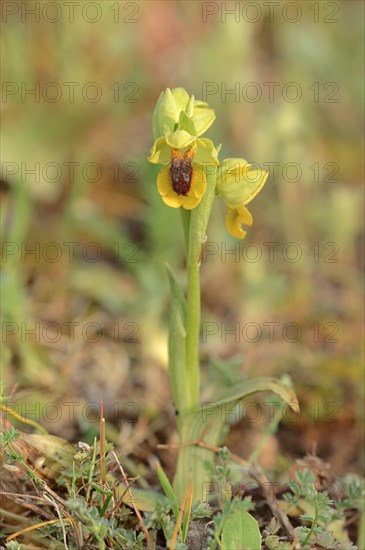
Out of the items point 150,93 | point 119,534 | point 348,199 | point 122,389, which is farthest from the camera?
point 150,93

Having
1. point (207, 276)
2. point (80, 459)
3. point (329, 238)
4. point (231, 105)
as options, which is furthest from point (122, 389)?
point (231, 105)

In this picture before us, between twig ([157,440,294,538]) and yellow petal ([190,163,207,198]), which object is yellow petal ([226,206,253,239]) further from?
twig ([157,440,294,538])

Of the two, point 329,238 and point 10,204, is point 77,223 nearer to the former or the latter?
point 10,204

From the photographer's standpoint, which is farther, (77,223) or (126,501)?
(77,223)

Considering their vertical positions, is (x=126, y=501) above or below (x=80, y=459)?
below

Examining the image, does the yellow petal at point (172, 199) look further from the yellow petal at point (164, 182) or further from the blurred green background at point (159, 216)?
the blurred green background at point (159, 216)
